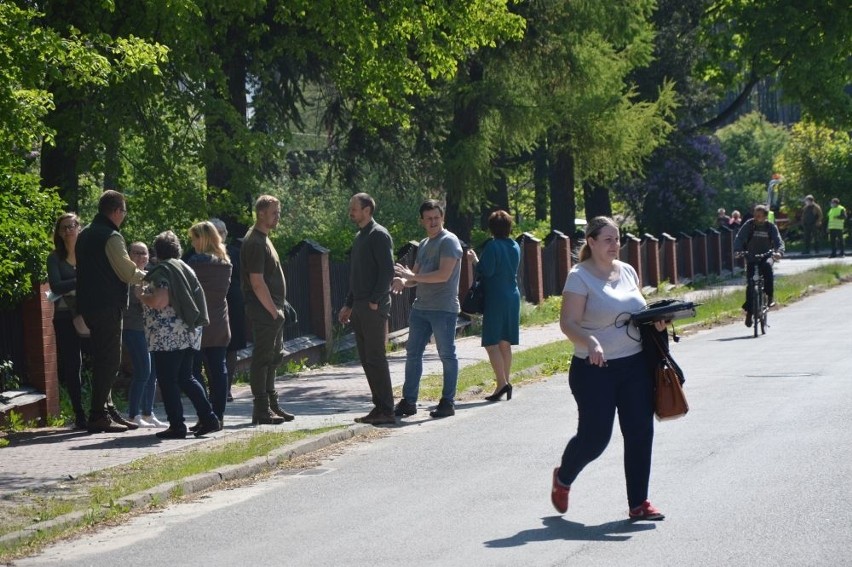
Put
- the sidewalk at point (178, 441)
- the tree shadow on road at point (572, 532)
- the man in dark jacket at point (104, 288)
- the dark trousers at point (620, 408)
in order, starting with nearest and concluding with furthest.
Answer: the tree shadow on road at point (572, 532) → the dark trousers at point (620, 408) → the sidewalk at point (178, 441) → the man in dark jacket at point (104, 288)

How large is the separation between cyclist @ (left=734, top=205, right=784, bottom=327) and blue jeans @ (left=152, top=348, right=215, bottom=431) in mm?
11515

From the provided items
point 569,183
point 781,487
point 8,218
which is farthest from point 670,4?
point 781,487

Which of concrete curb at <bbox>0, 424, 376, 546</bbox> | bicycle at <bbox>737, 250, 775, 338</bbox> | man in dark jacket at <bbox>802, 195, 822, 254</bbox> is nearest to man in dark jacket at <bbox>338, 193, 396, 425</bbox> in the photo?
concrete curb at <bbox>0, 424, 376, 546</bbox>

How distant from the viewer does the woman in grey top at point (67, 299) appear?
13234 millimetres

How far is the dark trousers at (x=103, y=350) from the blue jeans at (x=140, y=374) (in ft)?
1.56

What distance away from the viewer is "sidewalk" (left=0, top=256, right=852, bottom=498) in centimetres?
1085

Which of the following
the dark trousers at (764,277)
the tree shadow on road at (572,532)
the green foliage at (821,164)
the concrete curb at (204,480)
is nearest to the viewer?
the tree shadow on road at (572,532)

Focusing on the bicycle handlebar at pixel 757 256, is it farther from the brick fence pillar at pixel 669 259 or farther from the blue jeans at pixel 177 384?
the brick fence pillar at pixel 669 259

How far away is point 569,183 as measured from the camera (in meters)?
36.0

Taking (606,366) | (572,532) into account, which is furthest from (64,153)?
(572,532)

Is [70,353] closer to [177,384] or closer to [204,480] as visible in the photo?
[177,384]

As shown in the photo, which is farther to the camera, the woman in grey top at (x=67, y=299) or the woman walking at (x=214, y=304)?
the woman in grey top at (x=67, y=299)

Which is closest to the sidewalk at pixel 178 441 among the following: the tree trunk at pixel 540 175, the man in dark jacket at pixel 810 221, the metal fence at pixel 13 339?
the metal fence at pixel 13 339

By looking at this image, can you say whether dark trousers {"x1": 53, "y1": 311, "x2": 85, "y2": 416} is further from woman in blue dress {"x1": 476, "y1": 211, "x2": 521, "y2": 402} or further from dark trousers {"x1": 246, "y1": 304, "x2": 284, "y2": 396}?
woman in blue dress {"x1": 476, "y1": 211, "x2": 521, "y2": 402}
